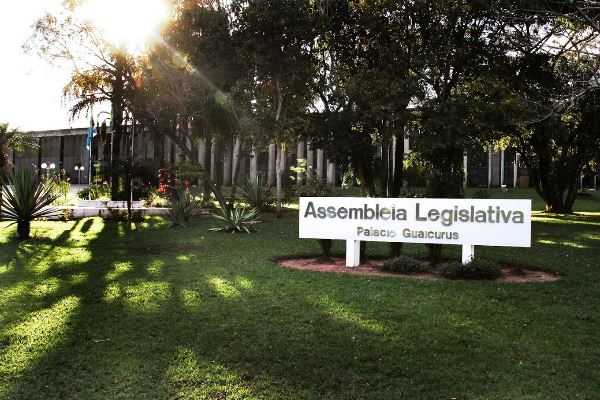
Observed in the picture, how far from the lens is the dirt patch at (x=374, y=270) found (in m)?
9.55

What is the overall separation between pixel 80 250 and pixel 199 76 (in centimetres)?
998

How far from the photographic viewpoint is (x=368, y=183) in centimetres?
→ 2342

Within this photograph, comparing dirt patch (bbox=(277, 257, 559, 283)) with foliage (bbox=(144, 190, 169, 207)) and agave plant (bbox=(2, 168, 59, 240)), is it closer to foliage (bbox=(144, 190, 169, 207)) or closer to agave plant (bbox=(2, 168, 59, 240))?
agave plant (bbox=(2, 168, 59, 240))

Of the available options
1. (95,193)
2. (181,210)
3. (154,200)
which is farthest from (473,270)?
(95,193)

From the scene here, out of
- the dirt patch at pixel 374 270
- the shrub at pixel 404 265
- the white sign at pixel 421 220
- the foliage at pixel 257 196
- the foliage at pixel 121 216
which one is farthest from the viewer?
the foliage at pixel 257 196

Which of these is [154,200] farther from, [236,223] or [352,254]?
[352,254]

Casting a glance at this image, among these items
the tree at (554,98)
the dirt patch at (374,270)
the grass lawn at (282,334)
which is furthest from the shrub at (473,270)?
the tree at (554,98)

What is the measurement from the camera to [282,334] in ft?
19.8

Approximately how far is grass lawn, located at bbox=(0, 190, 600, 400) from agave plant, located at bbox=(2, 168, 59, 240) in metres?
4.03

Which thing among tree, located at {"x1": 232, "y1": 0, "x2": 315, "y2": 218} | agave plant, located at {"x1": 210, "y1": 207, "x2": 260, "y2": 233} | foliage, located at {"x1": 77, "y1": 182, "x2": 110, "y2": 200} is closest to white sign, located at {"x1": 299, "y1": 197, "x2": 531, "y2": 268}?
agave plant, located at {"x1": 210, "y1": 207, "x2": 260, "y2": 233}

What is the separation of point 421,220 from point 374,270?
1.20 m

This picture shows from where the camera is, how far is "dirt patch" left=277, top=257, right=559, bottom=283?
955 cm

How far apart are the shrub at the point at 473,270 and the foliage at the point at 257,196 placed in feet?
52.7

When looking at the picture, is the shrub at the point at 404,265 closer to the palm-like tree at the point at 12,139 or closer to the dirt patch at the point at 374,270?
the dirt patch at the point at 374,270
